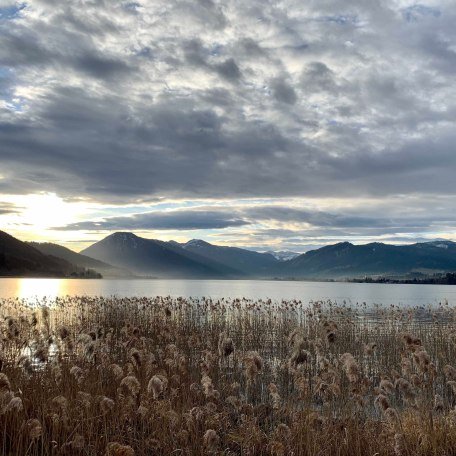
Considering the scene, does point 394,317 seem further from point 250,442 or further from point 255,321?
point 250,442

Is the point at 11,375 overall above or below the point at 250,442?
above

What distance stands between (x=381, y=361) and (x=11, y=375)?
45.6 feet

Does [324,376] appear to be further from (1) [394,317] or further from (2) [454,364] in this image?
(1) [394,317]

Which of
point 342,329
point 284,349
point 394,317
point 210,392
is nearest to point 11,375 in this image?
point 210,392

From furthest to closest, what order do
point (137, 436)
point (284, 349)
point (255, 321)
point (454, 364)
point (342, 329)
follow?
point (255, 321), point (342, 329), point (284, 349), point (454, 364), point (137, 436)

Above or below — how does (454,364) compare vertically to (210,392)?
below

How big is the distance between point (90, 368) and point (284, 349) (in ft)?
38.2

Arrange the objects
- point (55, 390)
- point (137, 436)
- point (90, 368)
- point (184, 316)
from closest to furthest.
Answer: point (137, 436)
point (55, 390)
point (90, 368)
point (184, 316)

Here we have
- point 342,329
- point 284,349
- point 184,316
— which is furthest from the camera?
point 184,316

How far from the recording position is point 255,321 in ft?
94.6

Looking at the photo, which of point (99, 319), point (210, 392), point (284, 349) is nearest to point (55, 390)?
point (210, 392)

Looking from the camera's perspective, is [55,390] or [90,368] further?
[90,368]

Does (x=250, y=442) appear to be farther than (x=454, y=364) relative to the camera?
No

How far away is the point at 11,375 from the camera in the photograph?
11062 mm
